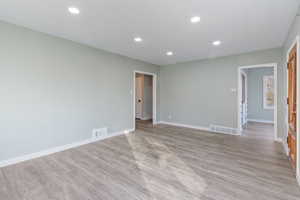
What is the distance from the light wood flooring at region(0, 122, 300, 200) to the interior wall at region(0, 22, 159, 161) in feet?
1.59

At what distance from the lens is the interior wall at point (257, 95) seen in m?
6.48

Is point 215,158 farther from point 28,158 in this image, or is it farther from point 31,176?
point 28,158

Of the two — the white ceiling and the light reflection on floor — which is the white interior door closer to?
the white ceiling

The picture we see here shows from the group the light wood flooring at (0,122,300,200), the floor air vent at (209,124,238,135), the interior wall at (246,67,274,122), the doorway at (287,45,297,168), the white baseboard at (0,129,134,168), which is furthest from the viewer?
the interior wall at (246,67,274,122)

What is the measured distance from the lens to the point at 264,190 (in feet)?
6.16

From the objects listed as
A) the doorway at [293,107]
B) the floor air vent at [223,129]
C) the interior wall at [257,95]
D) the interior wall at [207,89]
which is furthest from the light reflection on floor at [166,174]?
the interior wall at [257,95]

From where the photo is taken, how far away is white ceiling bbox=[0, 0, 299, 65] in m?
2.06

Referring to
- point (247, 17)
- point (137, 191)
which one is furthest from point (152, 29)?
point (137, 191)

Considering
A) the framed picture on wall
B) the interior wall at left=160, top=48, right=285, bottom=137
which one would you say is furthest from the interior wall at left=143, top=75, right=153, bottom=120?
the framed picture on wall

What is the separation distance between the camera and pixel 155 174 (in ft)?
7.45

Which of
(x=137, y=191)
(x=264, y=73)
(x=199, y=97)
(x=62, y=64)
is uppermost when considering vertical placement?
(x=264, y=73)

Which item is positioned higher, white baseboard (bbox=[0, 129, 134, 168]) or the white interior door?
the white interior door

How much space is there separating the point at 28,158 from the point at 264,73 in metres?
8.99

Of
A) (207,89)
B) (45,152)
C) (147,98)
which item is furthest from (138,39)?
(147,98)
